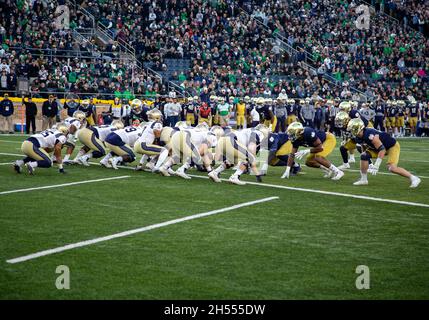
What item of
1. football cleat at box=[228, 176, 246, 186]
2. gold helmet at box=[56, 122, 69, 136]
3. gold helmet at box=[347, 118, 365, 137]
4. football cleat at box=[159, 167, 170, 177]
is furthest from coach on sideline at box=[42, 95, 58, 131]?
gold helmet at box=[347, 118, 365, 137]

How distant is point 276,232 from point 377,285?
6.55ft

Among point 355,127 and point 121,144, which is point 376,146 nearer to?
point 355,127

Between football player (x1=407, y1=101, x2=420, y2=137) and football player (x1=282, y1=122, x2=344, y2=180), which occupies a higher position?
football player (x1=407, y1=101, x2=420, y2=137)

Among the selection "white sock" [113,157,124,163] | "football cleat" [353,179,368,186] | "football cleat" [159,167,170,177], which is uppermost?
"white sock" [113,157,124,163]

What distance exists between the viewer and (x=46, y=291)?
4.71 m

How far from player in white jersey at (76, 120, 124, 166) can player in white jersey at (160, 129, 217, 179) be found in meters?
1.77

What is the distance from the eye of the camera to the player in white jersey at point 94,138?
12.8 m

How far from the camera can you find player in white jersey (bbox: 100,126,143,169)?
12.4 metres

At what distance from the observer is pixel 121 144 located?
1249 cm

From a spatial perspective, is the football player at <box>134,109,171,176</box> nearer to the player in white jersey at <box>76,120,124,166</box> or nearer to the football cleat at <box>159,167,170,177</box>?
the football cleat at <box>159,167,170,177</box>

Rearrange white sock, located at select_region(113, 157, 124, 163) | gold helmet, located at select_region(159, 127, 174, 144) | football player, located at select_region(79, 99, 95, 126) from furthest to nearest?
football player, located at select_region(79, 99, 95, 126) < white sock, located at select_region(113, 157, 124, 163) < gold helmet, located at select_region(159, 127, 174, 144)

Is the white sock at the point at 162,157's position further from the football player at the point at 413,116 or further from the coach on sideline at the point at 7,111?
the football player at the point at 413,116

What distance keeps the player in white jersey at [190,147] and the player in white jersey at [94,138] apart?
1.77 m

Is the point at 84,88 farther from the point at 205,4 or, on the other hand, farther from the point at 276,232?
the point at 276,232
